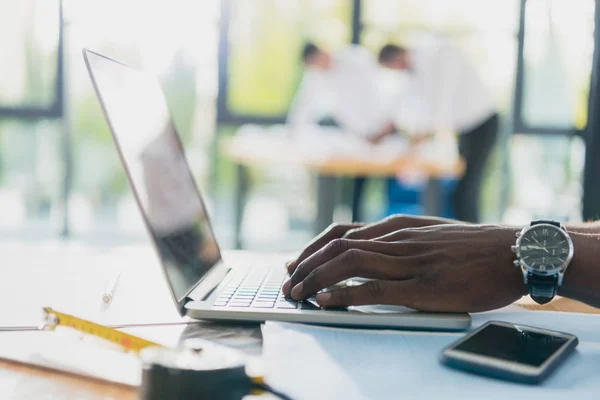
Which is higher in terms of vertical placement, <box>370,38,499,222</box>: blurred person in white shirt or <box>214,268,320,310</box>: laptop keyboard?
<box>370,38,499,222</box>: blurred person in white shirt

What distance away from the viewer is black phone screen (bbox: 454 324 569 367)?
530mm

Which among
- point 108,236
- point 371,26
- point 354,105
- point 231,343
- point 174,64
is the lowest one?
point 108,236

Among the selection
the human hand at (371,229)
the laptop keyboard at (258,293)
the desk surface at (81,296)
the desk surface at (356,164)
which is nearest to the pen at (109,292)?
the desk surface at (81,296)

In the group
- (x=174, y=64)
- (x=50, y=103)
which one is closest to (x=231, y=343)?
(x=174, y=64)

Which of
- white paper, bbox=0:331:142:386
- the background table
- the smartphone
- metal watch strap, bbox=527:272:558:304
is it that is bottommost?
the background table

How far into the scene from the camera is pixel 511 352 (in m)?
0.54

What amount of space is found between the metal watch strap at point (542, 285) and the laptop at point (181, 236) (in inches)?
4.0

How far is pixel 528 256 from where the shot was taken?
2.39 feet

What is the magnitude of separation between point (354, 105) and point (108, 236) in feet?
7.14

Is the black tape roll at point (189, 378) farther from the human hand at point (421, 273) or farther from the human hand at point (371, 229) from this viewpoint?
the human hand at point (371, 229)

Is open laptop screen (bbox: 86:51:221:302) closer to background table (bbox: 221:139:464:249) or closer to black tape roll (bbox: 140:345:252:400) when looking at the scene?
black tape roll (bbox: 140:345:252:400)

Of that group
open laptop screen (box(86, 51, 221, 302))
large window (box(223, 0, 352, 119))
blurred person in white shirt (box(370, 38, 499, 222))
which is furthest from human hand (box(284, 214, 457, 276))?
large window (box(223, 0, 352, 119))

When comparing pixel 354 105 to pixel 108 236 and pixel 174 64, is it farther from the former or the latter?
pixel 108 236

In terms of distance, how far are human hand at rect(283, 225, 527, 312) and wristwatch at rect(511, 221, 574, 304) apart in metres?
0.02
